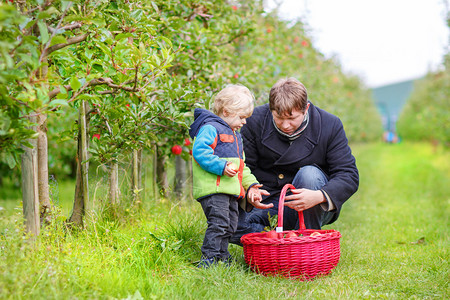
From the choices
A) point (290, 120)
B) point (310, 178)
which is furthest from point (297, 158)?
point (290, 120)

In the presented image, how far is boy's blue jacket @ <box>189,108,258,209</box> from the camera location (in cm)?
291

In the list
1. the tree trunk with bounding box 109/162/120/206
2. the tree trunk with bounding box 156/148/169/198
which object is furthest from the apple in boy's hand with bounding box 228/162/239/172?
the tree trunk with bounding box 156/148/169/198

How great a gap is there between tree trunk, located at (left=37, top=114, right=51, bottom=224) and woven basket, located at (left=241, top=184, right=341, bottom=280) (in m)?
1.28

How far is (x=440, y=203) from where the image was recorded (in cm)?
639

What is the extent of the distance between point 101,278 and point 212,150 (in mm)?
1031

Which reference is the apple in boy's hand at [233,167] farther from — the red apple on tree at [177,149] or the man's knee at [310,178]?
the red apple on tree at [177,149]

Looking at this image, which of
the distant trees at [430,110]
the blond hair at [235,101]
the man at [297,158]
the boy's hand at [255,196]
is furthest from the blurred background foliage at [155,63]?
the distant trees at [430,110]

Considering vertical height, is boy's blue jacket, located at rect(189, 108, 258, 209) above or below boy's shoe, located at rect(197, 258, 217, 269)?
above

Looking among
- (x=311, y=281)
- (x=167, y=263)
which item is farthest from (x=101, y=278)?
(x=311, y=281)

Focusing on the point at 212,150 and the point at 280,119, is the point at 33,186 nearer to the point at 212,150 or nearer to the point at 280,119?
the point at 212,150

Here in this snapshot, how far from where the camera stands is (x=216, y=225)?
2936mm

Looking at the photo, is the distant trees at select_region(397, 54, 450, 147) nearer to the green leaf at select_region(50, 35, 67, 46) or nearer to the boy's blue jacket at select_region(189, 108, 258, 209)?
the boy's blue jacket at select_region(189, 108, 258, 209)

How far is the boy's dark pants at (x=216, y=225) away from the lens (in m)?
2.95

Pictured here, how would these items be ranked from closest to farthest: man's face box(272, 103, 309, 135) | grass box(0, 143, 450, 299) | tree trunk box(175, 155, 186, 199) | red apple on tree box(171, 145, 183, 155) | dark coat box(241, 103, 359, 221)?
grass box(0, 143, 450, 299)
man's face box(272, 103, 309, 135)
dark coat box(241, 103, 359, 221)
red apple on tree box(171, 145, 183, 155)
tree trunk box(175, 155, 186, 199)
